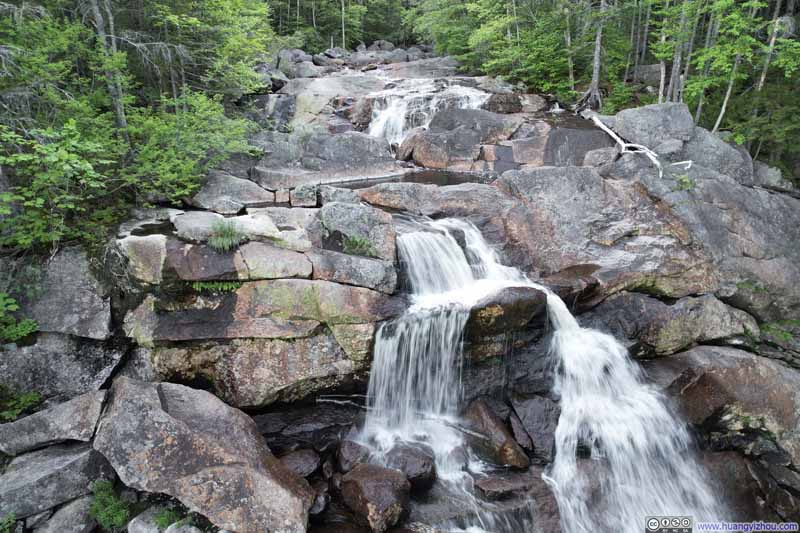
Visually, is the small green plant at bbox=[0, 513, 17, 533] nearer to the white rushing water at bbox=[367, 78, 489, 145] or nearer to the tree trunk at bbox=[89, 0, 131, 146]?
the tree trunk at bbox=[89, 0, 131, 146]

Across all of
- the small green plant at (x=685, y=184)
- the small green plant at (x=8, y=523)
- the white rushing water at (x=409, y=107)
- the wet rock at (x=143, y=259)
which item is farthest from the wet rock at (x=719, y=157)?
the small green plant at (x=8, y=523)

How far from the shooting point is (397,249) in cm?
775

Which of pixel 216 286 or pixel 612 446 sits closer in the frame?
pixel 216 286

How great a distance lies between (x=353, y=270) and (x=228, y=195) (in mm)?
4705

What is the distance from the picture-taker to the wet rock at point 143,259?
627 centimetres

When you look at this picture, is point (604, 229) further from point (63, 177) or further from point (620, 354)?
point (63, 177)

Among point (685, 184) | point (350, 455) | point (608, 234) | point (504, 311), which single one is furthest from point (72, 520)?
point (685, 184)

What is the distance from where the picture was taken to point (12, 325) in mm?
5953

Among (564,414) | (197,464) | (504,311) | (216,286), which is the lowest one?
(564,414)

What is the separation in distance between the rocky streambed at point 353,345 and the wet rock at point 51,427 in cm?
2

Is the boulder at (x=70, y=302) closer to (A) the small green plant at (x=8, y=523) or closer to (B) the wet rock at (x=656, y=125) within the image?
(A) the small green plant at (x=8, y=523)

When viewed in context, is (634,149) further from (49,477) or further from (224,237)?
(49,477)

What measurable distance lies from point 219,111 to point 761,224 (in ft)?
39.9

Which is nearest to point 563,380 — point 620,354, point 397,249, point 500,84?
point 620,354
